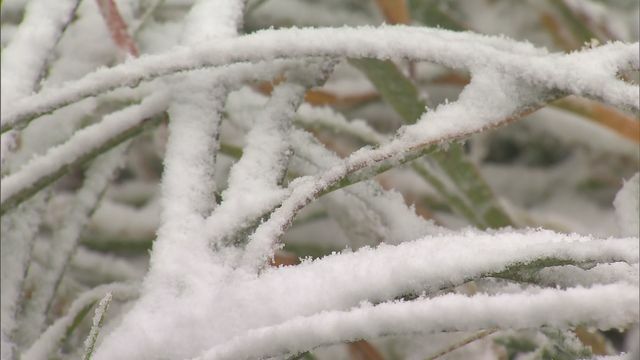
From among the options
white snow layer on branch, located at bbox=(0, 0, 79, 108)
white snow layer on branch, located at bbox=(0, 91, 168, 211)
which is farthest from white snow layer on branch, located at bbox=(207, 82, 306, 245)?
white snow layer on branch, located at bbox=(0, 0, 79, 108)

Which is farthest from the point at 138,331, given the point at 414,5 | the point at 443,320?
the point at 414,5

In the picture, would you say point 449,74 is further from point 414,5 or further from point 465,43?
point 465,43

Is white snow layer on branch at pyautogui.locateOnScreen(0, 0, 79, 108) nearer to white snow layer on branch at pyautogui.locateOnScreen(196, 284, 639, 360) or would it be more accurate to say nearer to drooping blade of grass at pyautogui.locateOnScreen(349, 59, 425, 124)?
drooping blade of grass at pyautogui.locateOnScreen(349, 59, 425, 124)

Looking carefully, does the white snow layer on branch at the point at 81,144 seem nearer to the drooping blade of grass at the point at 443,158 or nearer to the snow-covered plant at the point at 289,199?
the snow-covered plant at the point at 289,199

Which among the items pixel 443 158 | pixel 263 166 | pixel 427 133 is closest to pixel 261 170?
pixel 263 166

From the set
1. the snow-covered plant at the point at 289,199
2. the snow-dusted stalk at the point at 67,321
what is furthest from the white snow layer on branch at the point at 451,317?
the snow-dusted stalk at the point at 67,321

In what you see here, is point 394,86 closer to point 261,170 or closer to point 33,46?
point 261,170
